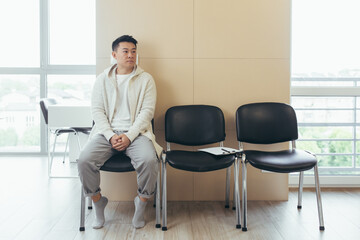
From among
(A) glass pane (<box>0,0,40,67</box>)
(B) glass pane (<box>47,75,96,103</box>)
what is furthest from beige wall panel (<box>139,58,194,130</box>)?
(A) glass pane (<box>0,0,40,67</box>)

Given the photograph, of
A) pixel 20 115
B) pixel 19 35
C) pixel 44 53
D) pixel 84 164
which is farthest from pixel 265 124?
pixel 19 35

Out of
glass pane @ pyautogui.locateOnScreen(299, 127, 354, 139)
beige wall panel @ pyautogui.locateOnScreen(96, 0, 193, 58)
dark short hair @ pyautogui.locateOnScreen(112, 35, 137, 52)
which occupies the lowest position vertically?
glass pane @ pyautogui.locateOnScreen(299, 127, 354, 139)

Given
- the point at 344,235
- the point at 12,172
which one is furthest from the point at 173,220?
the point at 12,172

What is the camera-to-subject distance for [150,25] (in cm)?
295

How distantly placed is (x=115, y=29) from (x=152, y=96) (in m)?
0.72

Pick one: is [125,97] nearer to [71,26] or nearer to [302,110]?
[302,110]

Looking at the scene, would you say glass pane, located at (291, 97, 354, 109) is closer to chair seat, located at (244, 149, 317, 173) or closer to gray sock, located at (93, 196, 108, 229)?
chair seat, located at (244, 149, 317, 173)

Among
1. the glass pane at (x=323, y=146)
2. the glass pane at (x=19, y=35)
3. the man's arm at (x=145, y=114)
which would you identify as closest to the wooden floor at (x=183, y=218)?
the glass pane at (x=323, y=146)

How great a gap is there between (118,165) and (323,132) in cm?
220

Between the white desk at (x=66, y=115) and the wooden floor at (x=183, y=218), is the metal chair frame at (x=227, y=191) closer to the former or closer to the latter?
the wooden floor at (x=183, y=218)

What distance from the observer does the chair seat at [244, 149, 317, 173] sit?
234 centimetres

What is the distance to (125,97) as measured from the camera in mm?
2730

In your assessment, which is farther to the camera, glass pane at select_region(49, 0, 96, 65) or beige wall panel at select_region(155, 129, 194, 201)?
glass pane at select_region(49, 0, 96, 65)

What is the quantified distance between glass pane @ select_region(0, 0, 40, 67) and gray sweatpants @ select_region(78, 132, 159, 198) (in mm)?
3461
